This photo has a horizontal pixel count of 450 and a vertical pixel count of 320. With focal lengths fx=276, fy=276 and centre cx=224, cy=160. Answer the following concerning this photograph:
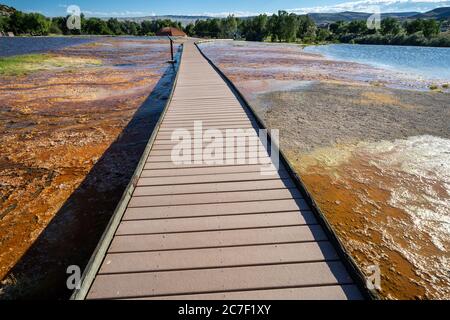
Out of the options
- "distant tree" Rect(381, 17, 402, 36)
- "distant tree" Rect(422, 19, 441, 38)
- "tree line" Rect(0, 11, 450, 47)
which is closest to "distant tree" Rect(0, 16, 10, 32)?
"tree line" Rect(0, 11, 450, 47)

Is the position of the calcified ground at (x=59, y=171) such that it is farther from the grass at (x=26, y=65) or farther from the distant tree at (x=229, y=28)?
the distant tree at (x=229, y=28)

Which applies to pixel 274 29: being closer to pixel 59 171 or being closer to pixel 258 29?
pixel 258 29

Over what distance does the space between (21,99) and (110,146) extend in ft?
24.5

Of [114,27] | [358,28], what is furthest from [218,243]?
[114,27]

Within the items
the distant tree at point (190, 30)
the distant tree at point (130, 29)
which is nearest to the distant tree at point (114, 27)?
the distant tree at point (130, 29)

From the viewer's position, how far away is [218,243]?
3.04 meters

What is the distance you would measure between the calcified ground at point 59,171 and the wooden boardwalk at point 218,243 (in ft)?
4.53

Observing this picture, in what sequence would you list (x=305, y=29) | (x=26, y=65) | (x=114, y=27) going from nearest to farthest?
(x=26, y=65) → (x=305, y=29) → (x=114, y=27)

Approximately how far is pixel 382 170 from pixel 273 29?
7518cm

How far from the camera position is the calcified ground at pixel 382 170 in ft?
13.5

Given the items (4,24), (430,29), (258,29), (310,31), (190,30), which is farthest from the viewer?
(190,30)

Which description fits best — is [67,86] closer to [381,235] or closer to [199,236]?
[199,236]
